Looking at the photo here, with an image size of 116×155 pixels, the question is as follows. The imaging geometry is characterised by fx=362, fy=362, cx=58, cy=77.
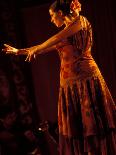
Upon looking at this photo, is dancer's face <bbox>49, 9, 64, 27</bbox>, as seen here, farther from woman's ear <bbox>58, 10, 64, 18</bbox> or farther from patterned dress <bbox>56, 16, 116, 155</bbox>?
patterned dress <bbox>56, 16, 116, 155</bbox>

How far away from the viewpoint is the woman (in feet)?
9.30

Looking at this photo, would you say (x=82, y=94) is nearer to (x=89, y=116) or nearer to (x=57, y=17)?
(x=89, y=116)

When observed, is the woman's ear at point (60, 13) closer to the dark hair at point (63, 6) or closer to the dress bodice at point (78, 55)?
the dark hair at point (63, 6)

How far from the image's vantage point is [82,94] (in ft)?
9.39

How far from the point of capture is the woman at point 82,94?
2.83 meters

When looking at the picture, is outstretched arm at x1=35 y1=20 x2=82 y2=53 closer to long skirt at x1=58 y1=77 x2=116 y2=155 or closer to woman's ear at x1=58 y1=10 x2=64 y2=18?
woman's ear at x1=58 y1=10 x2=64 y2=18

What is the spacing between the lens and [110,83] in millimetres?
4629

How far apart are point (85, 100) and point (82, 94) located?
2.1 inches

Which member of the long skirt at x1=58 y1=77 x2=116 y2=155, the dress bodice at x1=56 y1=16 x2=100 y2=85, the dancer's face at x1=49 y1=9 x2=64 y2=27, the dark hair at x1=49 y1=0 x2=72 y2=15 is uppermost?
the dark hair at x1=49 y1=0 x2=72 y2=15

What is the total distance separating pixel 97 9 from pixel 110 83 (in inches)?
37.4

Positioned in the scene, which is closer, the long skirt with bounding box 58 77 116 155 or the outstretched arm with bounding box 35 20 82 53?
the outstretched arm with bounding box 35 20 82 53

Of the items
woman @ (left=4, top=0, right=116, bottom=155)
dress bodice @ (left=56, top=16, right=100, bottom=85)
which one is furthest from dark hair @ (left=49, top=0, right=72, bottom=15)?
dress bodice @ (left=56, top=16, right=100, bottom=85)

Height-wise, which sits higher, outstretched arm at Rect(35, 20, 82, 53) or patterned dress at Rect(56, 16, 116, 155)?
outstretched arm at Rect(35, 20, 82, 53)

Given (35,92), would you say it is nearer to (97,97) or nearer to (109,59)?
(109,59)
